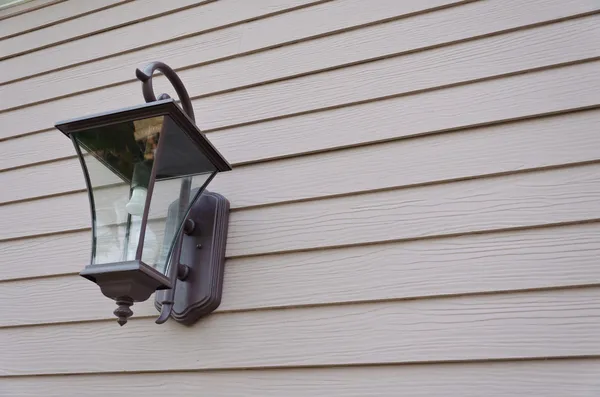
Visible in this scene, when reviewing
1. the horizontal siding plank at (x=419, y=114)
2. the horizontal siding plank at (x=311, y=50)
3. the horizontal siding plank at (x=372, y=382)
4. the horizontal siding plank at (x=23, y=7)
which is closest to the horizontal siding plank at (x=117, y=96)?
the horizontal siding plank at (x=311, y=50)

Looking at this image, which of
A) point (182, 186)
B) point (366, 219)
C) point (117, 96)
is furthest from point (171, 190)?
point (117, 96)

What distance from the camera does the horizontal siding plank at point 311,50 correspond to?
1.62m

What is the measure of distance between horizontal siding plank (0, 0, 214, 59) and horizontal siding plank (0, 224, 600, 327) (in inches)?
41.7

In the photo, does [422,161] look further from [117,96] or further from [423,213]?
[117,96]

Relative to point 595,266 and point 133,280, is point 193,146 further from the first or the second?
point 595,266

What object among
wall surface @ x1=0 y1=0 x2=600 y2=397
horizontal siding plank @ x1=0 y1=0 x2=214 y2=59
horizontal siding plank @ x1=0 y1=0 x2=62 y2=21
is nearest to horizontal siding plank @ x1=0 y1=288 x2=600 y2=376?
wall surface @ x1=0 y1=0 x2=600 y2=397

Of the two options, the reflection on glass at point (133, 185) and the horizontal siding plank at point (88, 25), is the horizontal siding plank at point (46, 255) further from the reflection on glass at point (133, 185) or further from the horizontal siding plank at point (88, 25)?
the horizontal siding plank at point (88, 25)

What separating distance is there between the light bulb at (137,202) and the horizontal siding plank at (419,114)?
1.49 ft

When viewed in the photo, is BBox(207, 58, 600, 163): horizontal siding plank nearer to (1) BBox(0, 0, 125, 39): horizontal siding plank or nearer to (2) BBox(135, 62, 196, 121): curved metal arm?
(2) BBox(135, 62, 196, 121): curved metal arm

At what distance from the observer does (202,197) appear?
5.36 feet

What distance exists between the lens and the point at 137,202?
1316 millimetres

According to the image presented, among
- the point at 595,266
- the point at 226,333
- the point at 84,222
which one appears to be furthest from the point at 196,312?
the point at 595,266

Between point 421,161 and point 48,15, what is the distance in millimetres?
1718

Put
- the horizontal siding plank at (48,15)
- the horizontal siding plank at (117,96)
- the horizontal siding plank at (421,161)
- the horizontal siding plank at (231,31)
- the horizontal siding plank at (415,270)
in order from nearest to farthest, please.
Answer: the horizontal siding plank at (415,270)
the horizontal siding plank at (421,161)
the horizontal siding plank at (231,31)
the horizontal siding plank at (117,96)
the horizontal siding plank at (48,15)
